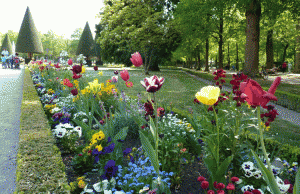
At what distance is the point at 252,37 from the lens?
14.4 m

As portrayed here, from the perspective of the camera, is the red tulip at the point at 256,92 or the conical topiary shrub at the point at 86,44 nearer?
the red tulip at the point at 256,92

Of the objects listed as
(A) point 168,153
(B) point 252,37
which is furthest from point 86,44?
(A) point 168,153

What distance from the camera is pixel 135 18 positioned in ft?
70.5

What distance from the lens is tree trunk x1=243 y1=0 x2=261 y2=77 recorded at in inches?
558

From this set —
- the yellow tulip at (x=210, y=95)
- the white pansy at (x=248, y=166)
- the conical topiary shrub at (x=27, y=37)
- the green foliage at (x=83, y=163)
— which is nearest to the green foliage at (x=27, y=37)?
the conical topiary shrub at (x=27, y=37)

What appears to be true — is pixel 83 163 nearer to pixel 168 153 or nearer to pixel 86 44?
pixel 168 153

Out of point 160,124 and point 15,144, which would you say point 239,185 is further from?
point 15,144

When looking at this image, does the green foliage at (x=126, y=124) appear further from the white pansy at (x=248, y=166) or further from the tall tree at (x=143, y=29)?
the tall tree at (x=143, y=29)

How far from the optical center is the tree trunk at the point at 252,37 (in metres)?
14.2

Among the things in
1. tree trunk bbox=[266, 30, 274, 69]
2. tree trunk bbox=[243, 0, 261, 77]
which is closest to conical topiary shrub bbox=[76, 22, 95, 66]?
tree trunk bbox=[266, 30, 274, 69]

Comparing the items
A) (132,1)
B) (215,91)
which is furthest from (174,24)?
(215,91)

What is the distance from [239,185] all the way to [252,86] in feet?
4.79

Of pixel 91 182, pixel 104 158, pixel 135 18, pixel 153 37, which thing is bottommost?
pixel 91 182

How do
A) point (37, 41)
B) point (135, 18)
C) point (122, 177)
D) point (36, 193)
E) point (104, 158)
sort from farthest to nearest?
point (37, 41)
point (135, 18)
point (104, 158)
point (122, 177)
point (36, 193)
